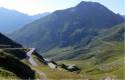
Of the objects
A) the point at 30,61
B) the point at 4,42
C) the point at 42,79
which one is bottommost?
the point at 42,79

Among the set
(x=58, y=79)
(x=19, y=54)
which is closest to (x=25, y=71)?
(x=58, y=79)

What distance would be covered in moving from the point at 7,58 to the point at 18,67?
12.3ft

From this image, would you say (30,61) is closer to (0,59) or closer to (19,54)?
(19,54)

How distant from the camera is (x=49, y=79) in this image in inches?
3551

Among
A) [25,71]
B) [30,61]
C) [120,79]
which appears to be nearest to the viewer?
[25,71]

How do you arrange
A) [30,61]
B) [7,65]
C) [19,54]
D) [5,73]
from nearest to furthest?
[5,73] → [7,65] → [30,61] → [19,54]

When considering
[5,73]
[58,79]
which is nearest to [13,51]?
[58,79]

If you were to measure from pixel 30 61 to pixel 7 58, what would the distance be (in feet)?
175

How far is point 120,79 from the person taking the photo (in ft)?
605

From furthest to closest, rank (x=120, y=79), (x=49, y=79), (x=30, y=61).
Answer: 1. (x=120, y=79)
2. (x=30, y=61)
3. (x=49, y=79)

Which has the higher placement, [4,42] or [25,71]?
[4,42]

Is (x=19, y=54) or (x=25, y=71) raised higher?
(x=19, y=54)

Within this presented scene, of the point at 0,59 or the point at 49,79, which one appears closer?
the point at 0,59

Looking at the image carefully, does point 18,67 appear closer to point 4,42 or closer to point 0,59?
point 0,59
